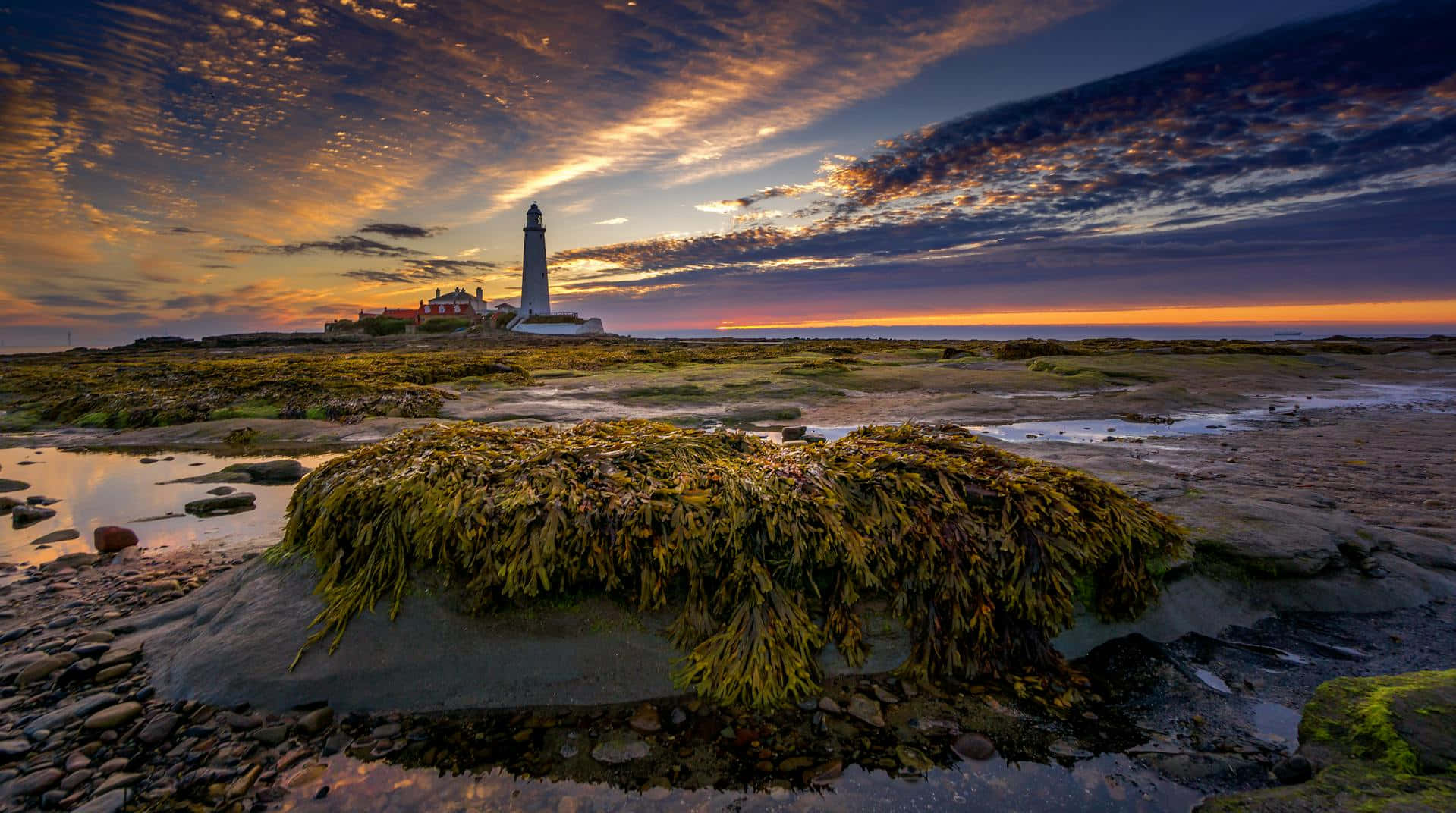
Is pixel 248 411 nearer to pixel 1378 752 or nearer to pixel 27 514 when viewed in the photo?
pixel 27 514

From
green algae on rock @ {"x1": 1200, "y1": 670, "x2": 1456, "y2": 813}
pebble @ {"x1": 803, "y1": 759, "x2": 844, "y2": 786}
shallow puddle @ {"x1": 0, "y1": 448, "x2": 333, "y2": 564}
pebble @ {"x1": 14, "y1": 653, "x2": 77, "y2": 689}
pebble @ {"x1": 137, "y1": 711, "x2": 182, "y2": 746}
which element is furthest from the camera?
shallow puddle @ {"x1": 0, "y1": 448, "x2": 333, "y2": 564}

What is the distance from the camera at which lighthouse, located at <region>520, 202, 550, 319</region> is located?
7475 cm

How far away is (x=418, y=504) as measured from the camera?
4008mm

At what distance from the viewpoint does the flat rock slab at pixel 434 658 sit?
3459 millimetres

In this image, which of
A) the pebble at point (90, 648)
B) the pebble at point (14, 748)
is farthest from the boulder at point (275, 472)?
the pebble at point (14, 748)

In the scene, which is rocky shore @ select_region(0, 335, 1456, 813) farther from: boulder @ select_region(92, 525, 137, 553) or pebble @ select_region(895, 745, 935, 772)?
boulder @ select_region(92, 525, 137, 553)

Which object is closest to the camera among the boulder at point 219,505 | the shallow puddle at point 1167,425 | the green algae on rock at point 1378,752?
the green algae on rock at point 1378,752

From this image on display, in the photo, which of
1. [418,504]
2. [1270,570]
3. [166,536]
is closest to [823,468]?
[418,504]

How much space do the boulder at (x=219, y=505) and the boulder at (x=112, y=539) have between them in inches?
42.7

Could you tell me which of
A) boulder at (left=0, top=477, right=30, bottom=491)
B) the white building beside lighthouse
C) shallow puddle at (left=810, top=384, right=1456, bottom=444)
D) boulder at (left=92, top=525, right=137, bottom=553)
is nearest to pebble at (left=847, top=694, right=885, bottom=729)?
shallow puddle at (left=810, top=384, right=1456, bottom=444)

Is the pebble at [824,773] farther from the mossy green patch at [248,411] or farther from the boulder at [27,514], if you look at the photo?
the mossy green patch at [248,411]

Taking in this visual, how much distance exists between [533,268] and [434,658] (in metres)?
77.7

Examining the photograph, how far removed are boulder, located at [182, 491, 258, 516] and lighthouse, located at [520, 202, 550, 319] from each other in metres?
70.3

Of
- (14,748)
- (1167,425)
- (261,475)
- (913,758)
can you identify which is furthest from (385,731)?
(1167,425)
